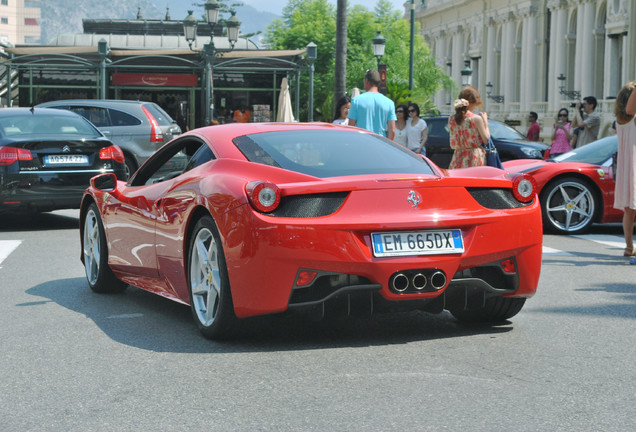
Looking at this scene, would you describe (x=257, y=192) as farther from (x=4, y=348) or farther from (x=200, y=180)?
(x=4, y=348)

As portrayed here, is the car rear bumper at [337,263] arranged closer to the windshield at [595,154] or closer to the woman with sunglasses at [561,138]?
the windshield at [595,154]

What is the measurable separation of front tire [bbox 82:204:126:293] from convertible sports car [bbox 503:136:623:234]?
6315mm

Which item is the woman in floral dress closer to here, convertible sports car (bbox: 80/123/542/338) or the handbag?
the handbag

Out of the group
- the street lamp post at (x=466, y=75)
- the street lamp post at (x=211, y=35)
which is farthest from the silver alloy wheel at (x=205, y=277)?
the street lamp post at (x=466, y=75)

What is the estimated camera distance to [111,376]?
17.1 feet

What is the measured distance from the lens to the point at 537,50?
58688mm

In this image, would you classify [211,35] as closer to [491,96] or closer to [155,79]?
[155,79]

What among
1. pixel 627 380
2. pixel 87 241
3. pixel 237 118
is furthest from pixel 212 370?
pixel 237 118

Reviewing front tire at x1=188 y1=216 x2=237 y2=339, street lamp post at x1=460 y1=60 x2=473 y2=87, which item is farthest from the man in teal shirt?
street lamp post at x1=460 y1=60 x2=473 y2=87

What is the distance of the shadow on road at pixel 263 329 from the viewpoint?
234 inches

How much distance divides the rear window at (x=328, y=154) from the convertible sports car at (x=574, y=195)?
6.77 m

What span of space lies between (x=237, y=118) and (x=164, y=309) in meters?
28.0

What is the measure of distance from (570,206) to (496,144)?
9153mm

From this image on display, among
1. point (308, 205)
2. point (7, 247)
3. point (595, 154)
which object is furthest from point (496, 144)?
point (308, 205)
